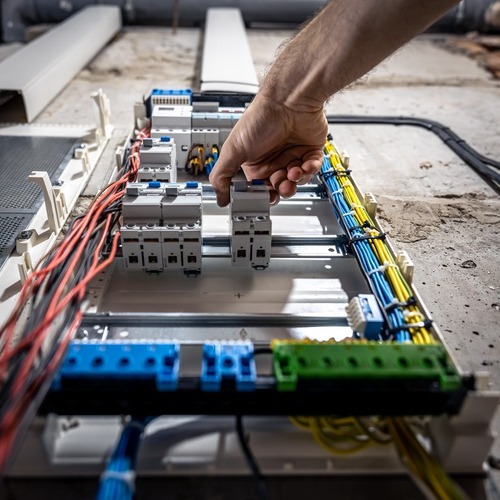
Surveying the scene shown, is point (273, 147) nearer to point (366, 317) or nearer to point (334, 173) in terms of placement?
point (334, 173)

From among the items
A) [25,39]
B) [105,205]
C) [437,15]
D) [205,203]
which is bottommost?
[25,39]

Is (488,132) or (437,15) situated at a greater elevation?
(437,15)

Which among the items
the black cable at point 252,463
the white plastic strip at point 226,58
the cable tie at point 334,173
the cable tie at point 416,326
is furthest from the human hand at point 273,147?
the white plastic strip at point 226,58

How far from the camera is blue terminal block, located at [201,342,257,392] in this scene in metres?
0.95

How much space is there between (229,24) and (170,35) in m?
0.90

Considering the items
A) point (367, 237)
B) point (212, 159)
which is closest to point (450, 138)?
point (212, 159)

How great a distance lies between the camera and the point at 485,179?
2.43m

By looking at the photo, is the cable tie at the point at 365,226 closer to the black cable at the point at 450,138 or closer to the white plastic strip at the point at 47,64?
the black cable at the point at 450,138

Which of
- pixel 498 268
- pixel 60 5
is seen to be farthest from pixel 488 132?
Answer: pixel 60 5

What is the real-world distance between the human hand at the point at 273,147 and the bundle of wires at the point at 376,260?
0.21 metres

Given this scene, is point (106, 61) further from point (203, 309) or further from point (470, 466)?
point (470, 466)

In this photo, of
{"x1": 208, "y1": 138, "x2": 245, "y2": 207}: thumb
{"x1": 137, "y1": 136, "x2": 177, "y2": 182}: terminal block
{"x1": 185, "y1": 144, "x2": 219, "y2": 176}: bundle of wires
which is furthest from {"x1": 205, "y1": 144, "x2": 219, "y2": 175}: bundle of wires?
{"x1": 208, "y1": 138, "x2": 245, "y2": 207}: thumb

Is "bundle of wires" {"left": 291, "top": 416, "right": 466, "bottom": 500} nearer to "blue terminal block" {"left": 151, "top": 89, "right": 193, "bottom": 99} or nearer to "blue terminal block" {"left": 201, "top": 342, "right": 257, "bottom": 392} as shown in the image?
"blue terminal block" {"left": 201, "top": 342, "right": 257, "bottom": 392}

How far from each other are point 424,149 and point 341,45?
1.79m
